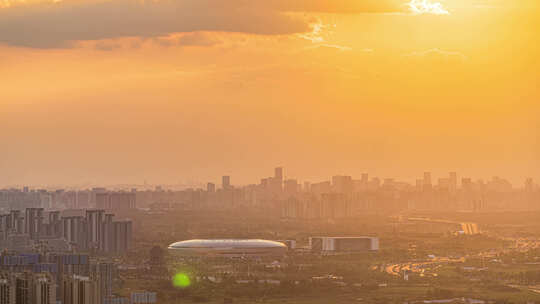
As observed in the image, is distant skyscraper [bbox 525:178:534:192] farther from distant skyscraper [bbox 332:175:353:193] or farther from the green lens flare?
the green lens flare

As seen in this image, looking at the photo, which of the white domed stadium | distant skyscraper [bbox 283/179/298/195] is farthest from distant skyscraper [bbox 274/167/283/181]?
the white domed stadium

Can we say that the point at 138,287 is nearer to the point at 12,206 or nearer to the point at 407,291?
the point at 407,291

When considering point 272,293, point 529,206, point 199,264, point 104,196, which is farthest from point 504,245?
point 529,206

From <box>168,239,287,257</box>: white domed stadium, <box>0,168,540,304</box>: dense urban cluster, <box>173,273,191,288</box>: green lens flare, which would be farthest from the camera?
<box>168,239,287,257</box>: white domed stadium

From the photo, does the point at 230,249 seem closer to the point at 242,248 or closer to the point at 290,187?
the point at 242,248

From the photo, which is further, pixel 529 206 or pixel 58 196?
pixel 529 206

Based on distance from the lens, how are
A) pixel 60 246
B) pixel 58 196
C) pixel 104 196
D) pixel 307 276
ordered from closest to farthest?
pixel 307 276
pixel 60 246
pixel 104 196
pixel 58 196

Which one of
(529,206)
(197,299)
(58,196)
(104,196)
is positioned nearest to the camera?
(197,299)

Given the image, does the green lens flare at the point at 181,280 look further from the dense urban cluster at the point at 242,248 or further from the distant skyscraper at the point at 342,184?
the distant skyscraper at the point at 342,184
